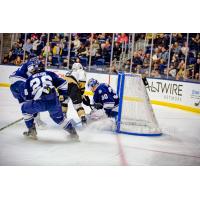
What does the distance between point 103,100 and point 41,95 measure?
20.6 inches

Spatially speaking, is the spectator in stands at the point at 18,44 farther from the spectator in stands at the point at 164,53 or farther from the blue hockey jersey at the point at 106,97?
the spectator in stands at the point at 164,53

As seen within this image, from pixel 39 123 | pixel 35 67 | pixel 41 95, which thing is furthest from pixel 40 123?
pixel 35 67

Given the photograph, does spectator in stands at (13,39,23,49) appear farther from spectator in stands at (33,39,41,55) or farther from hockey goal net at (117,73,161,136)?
hockey goal net at (117,73,161,136)

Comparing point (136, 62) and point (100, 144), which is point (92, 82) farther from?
point (100, 144)

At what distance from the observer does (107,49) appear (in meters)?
3.78

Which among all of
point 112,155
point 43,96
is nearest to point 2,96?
point 43,96

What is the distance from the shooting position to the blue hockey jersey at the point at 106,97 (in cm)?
380

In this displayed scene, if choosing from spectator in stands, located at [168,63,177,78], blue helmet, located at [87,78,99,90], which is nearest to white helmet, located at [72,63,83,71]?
blue helmet, located at [87,78,99,90]

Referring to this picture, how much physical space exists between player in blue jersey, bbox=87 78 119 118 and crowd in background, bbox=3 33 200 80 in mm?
140

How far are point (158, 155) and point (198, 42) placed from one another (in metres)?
1.02

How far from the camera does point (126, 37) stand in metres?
3.77

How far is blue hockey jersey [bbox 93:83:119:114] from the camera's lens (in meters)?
3.80

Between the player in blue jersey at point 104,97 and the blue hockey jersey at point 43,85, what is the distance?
0.82 ft

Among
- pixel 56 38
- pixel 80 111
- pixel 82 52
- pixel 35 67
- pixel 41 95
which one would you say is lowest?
pixel 80 111
